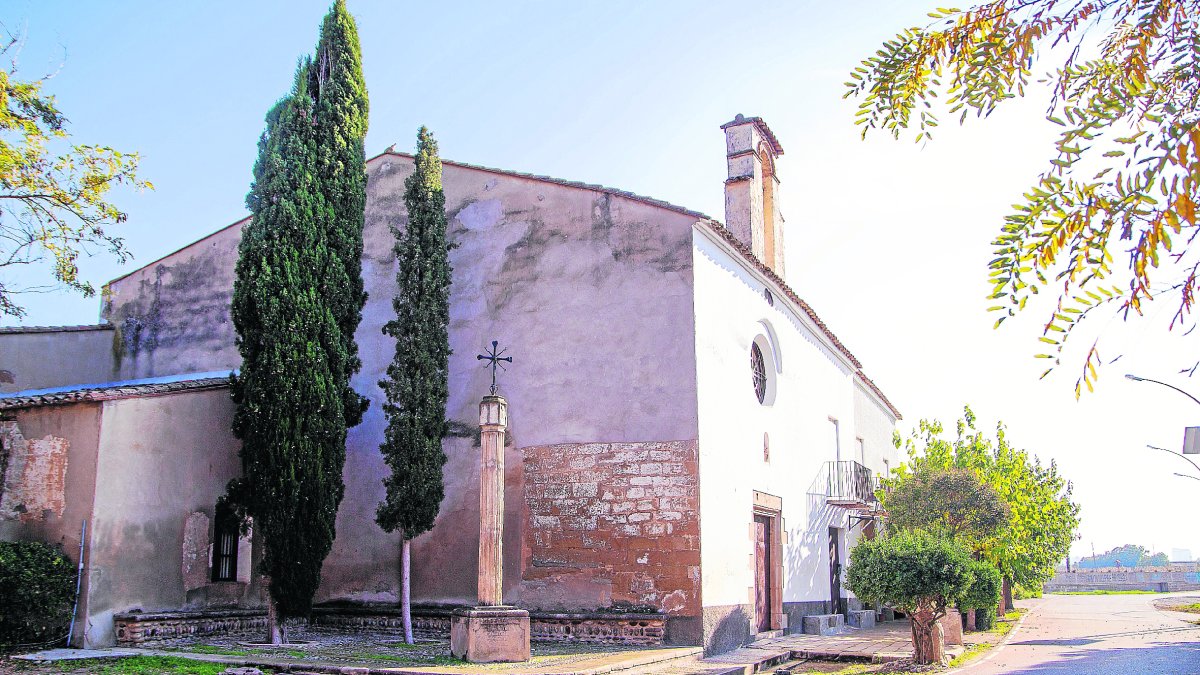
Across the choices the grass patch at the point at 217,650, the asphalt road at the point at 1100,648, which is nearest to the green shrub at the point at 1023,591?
the asphalt road at the point at 1100,648

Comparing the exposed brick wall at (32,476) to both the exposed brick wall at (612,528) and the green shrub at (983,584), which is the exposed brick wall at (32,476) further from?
the green shrub at (983,584)

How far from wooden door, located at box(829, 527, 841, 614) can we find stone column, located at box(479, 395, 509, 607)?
414 inches

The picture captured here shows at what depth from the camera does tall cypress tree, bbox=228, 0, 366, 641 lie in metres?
13.7

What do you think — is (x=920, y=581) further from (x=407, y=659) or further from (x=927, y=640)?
(x=407, y=659)

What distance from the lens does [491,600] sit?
40.9 ft

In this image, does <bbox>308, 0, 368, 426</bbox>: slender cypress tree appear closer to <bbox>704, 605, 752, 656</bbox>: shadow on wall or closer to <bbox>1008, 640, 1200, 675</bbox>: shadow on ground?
<bbox>704, 605, 752, 656</bbox>: shadow on wall

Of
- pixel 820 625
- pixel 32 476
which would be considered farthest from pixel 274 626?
pixel 820 625

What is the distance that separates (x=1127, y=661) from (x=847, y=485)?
872 centimetres

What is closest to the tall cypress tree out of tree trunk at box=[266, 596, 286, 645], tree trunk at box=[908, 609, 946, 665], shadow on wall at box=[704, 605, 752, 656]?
tree trunk at box=[266, 596, 286, 645]

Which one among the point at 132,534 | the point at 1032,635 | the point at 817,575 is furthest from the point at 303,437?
the point at 1032,635

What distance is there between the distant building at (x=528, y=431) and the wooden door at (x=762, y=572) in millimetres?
69

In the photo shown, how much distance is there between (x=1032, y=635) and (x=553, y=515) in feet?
38.3

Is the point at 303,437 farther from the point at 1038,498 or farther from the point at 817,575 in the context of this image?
the point at 1038,498

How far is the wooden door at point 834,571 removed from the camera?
2114 cm
